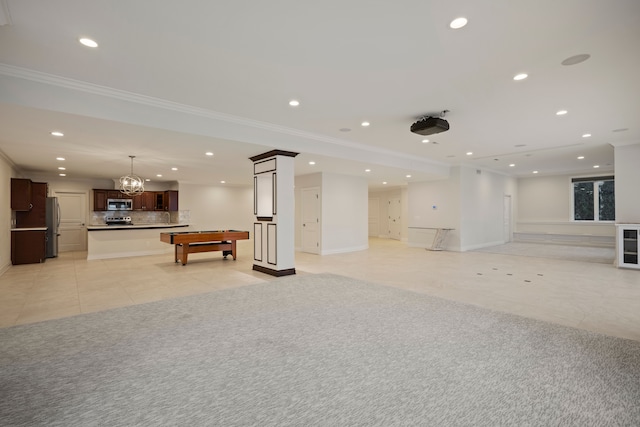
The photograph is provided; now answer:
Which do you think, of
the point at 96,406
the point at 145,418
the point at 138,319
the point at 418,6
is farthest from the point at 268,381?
the point at 418,6

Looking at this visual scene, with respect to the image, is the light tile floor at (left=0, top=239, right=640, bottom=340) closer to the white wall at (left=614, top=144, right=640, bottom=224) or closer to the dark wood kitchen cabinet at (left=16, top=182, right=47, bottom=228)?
the dark wood kitchen cabinet at (left=16, top=182, right=47, bottom=228)

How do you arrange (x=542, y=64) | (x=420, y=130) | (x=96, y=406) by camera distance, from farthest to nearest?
(x=420, y=130) < (x=542, y=64) < (x=96, y=406)

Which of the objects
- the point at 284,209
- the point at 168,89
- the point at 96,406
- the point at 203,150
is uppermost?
the point at 168,89

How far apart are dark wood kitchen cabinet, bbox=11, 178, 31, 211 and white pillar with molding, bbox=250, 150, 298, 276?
6.13m

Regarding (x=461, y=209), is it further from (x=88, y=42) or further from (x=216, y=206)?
(x=88, y=42)

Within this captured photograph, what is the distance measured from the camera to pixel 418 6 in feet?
7.93

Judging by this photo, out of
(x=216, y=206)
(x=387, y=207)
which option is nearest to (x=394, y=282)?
(x=216, y=206)

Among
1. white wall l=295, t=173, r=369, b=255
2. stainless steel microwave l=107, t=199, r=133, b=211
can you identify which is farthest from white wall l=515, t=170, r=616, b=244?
stainless steel microwave l=107, t=199, r=133, b=211

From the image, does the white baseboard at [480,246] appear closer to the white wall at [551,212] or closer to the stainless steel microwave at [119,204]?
the white wall at [551,212]

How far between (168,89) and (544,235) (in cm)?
1419

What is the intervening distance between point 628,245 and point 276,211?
7852mm

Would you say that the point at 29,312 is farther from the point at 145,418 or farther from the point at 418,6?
the point at 418,6

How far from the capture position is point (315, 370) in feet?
7.97

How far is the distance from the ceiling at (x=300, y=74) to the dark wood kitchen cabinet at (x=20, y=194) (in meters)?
1.31
